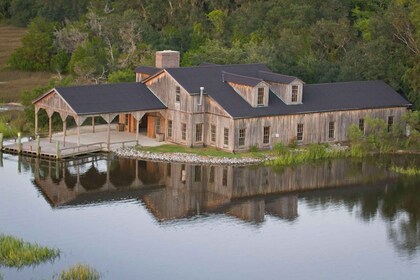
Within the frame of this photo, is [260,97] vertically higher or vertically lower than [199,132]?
higher

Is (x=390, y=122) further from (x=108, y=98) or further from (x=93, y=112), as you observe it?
(x=93, y=112)

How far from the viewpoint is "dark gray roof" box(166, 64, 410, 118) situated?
2283 inches

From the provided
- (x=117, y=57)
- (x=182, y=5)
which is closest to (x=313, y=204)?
(x=117, y=57)

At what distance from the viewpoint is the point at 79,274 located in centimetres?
3678

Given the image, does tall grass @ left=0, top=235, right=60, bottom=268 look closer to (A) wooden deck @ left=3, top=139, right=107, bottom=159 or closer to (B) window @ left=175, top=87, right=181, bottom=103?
(A) wooden deck @ left=3, top=139, right=107, bottom=159

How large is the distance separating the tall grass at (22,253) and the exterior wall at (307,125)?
1940 centimetres

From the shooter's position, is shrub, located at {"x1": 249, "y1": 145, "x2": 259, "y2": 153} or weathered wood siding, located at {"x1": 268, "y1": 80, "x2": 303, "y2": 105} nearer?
shrub, located at {"x1": 249, "y1": 145, "x2": 259, "y2": 153}

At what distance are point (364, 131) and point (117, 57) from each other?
25581 millimetres

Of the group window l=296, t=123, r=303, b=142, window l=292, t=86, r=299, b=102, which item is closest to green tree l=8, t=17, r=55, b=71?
window l=292, t=86, r=299, b=102

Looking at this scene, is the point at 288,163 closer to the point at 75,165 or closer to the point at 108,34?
the point at 75,165

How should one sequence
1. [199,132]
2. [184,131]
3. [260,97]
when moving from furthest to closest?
1. [184,131]
2. [199,132]
3. [260,97]

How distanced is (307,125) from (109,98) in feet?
36.8

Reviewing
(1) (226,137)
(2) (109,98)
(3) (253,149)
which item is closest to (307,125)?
(3) (253,149)

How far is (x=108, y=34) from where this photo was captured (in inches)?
3369
